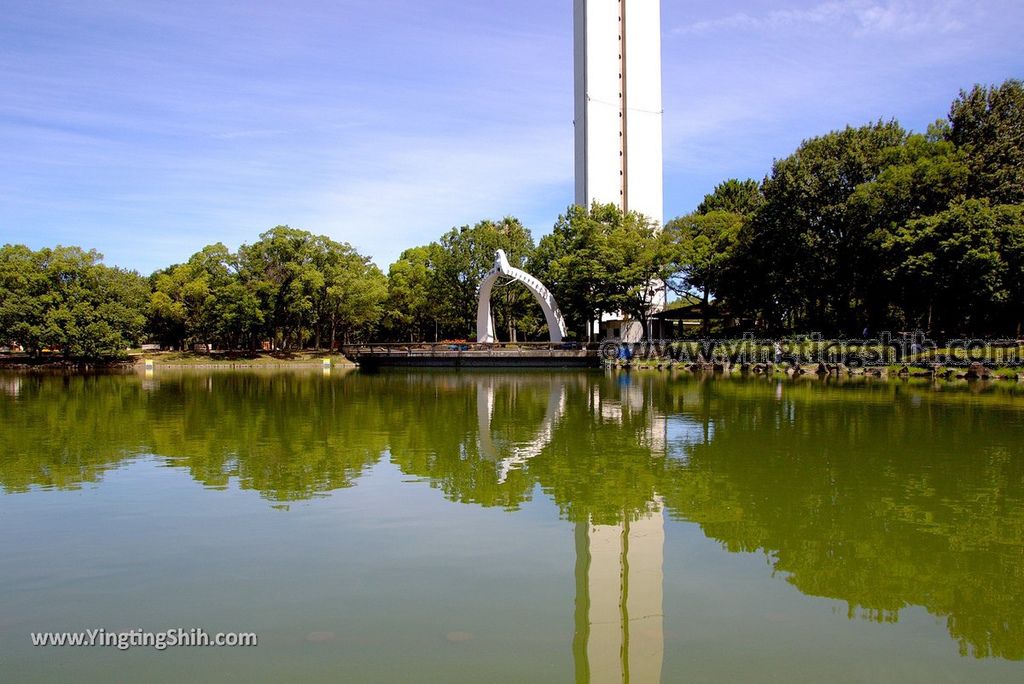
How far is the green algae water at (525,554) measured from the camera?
5449 millimetres

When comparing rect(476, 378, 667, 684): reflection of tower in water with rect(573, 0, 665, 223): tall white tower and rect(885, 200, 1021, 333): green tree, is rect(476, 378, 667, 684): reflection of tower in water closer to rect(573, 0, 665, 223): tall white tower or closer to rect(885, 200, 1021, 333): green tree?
rect(885, 200, 1021, 333): green tree

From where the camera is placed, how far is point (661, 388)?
99.8 ft

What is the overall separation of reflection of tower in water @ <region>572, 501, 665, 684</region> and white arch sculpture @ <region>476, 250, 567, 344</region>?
137 ft

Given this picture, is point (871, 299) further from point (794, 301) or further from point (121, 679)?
point (121, 679)

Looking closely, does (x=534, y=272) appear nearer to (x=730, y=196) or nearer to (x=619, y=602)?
(x=730, y=196)

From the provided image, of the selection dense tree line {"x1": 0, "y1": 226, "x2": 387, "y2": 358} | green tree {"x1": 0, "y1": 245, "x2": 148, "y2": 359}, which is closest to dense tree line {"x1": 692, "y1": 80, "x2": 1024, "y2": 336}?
dense tree line {"x1": 0, "y1": 226, "x2": 387, "y2": 358}

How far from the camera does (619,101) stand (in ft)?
207

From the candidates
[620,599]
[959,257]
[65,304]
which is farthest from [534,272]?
[620,599]

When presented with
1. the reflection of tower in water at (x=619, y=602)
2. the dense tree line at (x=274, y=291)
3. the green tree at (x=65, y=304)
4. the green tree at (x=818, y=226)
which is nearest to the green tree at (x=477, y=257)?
the dense tree line at (x=274, y=291)

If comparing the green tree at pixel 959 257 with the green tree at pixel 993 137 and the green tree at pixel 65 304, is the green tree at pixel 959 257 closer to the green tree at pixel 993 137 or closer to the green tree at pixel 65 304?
the green tree at pixel 993 137

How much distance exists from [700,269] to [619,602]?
4628 centimetres

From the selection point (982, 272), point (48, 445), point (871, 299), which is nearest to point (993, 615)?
point (48, 445)

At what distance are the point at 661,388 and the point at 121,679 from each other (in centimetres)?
2665

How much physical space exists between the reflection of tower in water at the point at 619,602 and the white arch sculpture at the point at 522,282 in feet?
137
